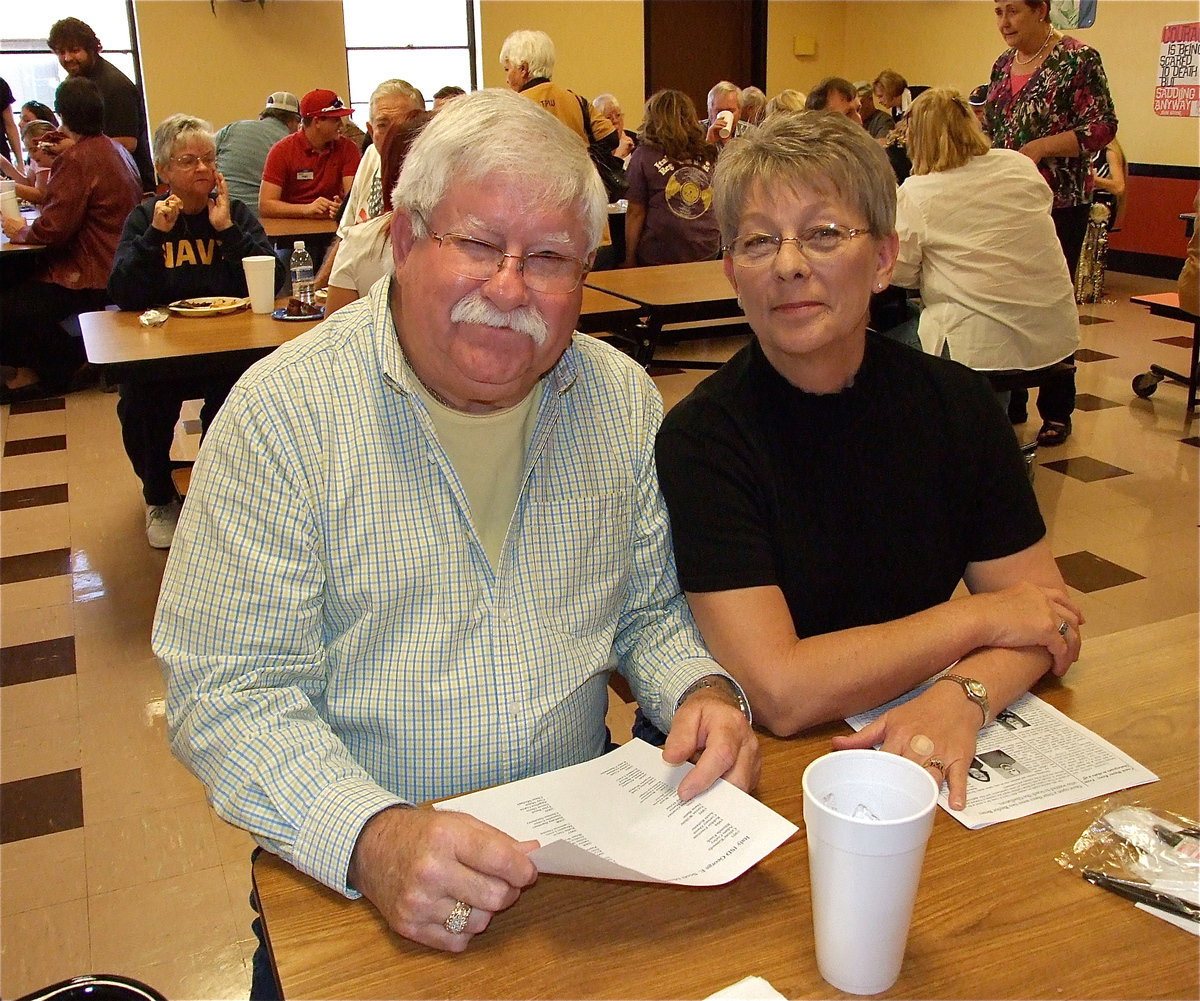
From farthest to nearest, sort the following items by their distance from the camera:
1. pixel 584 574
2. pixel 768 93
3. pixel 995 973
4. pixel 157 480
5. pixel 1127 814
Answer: pixel 768 93, pixel 157 480, pixel 584 574, pixel 1127 814, pixel 995 973

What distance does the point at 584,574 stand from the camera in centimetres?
132

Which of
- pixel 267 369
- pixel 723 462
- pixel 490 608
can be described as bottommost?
pixel 490 608

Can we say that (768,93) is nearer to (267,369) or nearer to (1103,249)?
(1103,249)

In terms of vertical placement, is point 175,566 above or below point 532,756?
above

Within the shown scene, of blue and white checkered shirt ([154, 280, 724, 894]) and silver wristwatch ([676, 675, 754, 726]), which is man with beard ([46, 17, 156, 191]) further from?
silver wristwatch ([676, 675, 754, 726])

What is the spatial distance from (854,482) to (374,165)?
317cm

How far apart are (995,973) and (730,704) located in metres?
0.44

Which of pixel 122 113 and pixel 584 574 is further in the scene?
pixel 122 113

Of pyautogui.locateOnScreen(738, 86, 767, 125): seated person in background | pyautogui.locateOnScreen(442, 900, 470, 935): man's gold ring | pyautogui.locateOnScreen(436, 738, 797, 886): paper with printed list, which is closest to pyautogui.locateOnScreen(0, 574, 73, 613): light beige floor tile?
pyautogui.locateOnScreen(436, 738, 797, 886): paper with printed list

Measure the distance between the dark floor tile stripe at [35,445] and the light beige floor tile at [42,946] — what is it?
3.41 meters

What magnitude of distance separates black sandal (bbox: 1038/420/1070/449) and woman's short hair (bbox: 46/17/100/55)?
20.3 feet

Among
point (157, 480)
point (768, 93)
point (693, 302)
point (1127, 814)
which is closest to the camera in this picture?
point (1127, 814)

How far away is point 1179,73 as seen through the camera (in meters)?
7.90

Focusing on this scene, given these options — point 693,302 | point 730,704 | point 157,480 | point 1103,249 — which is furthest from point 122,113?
point 730,704
